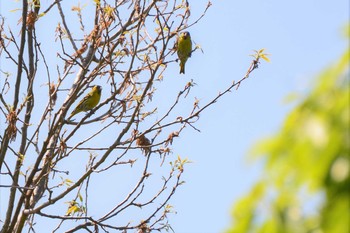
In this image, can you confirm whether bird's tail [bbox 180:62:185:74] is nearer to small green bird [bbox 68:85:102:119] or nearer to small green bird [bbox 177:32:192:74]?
small green bird [bbox 177:32:192:74]

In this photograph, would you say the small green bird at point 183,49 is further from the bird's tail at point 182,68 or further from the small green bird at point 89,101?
the small green bird at point 89,101

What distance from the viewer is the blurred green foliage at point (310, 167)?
4.51 ft

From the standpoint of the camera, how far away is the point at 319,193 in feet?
4.58

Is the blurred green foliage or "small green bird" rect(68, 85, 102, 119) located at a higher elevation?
"small green bird" rect(68, 85, 102, 119)

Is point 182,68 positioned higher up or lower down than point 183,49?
lower down

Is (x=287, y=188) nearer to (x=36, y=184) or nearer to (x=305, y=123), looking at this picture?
(x=305, y=123)

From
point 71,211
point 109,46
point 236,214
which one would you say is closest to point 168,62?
point 109,46

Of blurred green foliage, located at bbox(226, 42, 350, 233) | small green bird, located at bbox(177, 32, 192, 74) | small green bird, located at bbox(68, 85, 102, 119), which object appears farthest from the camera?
small green bird, located at bbox(177, 32, 192, 74)

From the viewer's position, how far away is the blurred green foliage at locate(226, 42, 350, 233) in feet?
4.51

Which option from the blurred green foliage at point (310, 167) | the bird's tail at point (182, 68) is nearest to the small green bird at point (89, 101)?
the bird's tail at point (182, 68)

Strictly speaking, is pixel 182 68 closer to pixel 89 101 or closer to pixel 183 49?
pixel 183 49

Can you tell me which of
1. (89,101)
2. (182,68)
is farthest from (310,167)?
(182,68)

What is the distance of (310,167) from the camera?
4.54ft

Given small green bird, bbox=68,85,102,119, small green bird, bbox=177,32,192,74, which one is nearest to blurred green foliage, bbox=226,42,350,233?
small green bird, bbox=68,85,102,119
